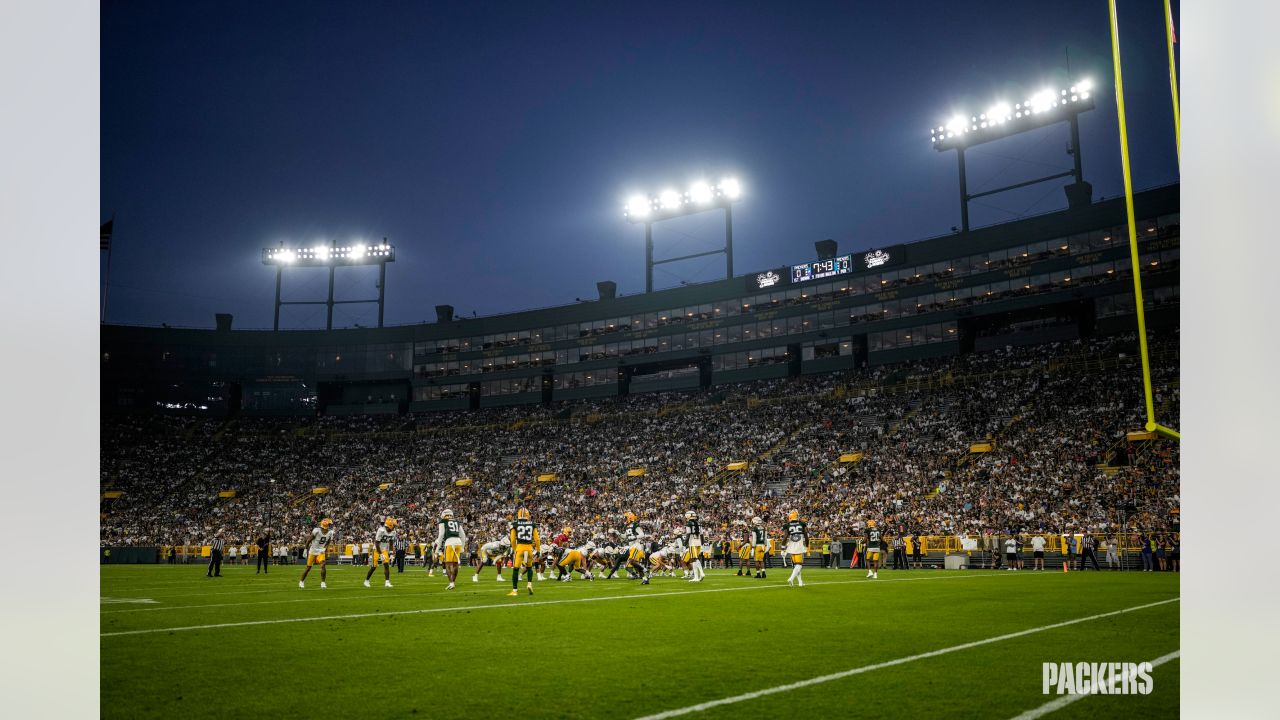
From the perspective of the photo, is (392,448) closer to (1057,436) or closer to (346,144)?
(346,144)

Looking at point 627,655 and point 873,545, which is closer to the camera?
point 627,655

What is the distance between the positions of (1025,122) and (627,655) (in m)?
39.2

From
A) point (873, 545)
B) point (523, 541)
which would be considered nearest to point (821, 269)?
point (873, 545)

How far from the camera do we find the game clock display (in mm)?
45531

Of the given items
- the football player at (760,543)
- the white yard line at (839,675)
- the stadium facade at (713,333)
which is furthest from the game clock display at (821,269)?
the white yard line at (839,675)

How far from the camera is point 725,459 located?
40.3 m

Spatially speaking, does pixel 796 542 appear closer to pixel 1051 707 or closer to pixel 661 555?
pixel 661 555

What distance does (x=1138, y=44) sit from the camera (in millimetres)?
10477

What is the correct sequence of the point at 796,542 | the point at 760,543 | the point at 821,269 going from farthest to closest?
the point at 821,269, the point at 760,543, the point at 796,542

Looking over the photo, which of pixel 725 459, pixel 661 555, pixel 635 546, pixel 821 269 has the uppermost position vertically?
pixel 821 269

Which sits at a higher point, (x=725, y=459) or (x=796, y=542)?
(x=725, y=459)

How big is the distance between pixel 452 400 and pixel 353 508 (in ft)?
48.2

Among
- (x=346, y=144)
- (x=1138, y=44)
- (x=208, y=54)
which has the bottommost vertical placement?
(x=208, y=54)
